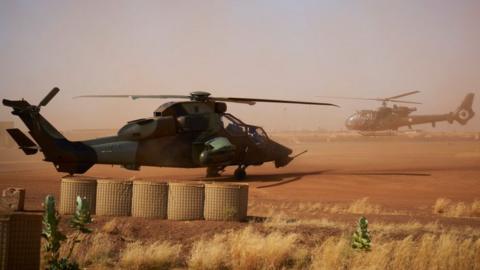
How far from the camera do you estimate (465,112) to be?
6919cm

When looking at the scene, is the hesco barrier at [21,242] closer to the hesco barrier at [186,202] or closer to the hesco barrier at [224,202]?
the hesco barrier at [186,202]

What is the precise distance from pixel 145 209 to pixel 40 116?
7.92m

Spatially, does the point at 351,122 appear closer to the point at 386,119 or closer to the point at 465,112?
the point at 386,119

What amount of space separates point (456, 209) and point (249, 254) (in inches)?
388

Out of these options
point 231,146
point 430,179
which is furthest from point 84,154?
point 430,179

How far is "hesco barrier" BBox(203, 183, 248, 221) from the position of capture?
12.2m

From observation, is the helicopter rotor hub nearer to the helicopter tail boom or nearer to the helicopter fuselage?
the helicopter tail boom

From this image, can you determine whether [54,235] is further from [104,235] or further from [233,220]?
[233,220]

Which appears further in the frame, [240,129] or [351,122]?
[351,122]

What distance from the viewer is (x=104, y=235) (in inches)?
414

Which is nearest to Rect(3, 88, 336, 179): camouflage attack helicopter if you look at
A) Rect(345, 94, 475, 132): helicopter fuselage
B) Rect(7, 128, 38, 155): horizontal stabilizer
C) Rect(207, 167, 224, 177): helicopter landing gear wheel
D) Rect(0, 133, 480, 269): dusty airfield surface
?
Rect(7, 128, 38, 155): horizontal stabilizer

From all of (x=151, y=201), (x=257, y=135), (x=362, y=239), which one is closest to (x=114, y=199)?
(x=151, y=201)

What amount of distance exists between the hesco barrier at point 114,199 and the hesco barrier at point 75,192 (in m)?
0.20

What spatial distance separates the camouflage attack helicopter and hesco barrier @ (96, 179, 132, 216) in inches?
260
